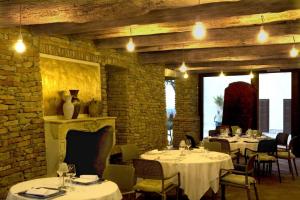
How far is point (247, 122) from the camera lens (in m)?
11.0

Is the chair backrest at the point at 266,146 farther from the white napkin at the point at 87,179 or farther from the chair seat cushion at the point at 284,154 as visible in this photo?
the white napkin at the point at 87,179

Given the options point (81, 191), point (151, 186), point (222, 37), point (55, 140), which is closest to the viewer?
point (81, 191)

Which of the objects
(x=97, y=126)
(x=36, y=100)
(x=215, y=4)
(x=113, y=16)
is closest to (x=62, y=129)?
(x=36, y=100)

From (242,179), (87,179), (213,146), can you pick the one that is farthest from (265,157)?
(87,179)

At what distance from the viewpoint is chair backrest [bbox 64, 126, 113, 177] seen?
14.7ft

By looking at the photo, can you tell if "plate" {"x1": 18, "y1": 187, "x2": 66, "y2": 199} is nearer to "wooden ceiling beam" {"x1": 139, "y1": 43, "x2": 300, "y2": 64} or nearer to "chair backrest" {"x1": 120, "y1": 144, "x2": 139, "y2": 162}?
"chair backrest" {"x1": 120, "y1": 144, "x2": 139, "y2": 162}

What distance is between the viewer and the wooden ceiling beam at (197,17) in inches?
153

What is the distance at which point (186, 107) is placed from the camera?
39.5ft

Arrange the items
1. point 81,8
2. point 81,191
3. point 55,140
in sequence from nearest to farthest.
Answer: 1. point 81,191
2. point 81,8
3. point 55,140

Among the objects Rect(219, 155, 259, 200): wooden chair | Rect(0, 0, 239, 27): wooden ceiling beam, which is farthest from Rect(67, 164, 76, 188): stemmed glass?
Rect(219, 155, 259, 200): wooden chair

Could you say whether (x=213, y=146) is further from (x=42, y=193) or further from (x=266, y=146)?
(x=42, y=193)

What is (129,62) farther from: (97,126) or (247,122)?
(247,122)

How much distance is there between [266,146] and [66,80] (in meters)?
3.97

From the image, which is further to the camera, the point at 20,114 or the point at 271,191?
the point at 271,191
